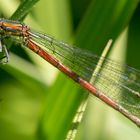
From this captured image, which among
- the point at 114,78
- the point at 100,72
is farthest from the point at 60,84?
the point at 114,78

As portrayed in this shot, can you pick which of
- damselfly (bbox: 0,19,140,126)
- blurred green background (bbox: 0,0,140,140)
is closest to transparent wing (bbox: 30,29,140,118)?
damselfly (bbox: 0,19,140,126)

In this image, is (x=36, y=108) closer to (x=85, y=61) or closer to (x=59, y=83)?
(x=85, y=61)

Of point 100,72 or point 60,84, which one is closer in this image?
point 60,84

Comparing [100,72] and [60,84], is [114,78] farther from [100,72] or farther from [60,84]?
[60,84]

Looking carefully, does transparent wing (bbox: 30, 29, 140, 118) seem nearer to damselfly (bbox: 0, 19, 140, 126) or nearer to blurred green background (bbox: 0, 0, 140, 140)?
damselfly (bbox: 0, 19, 140, 126)

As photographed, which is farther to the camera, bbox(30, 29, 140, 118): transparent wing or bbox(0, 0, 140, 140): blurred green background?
bbox(30, 29, 140, 118): transparent wing

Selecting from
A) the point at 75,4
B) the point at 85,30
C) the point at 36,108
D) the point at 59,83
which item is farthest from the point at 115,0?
the point at 75,4
